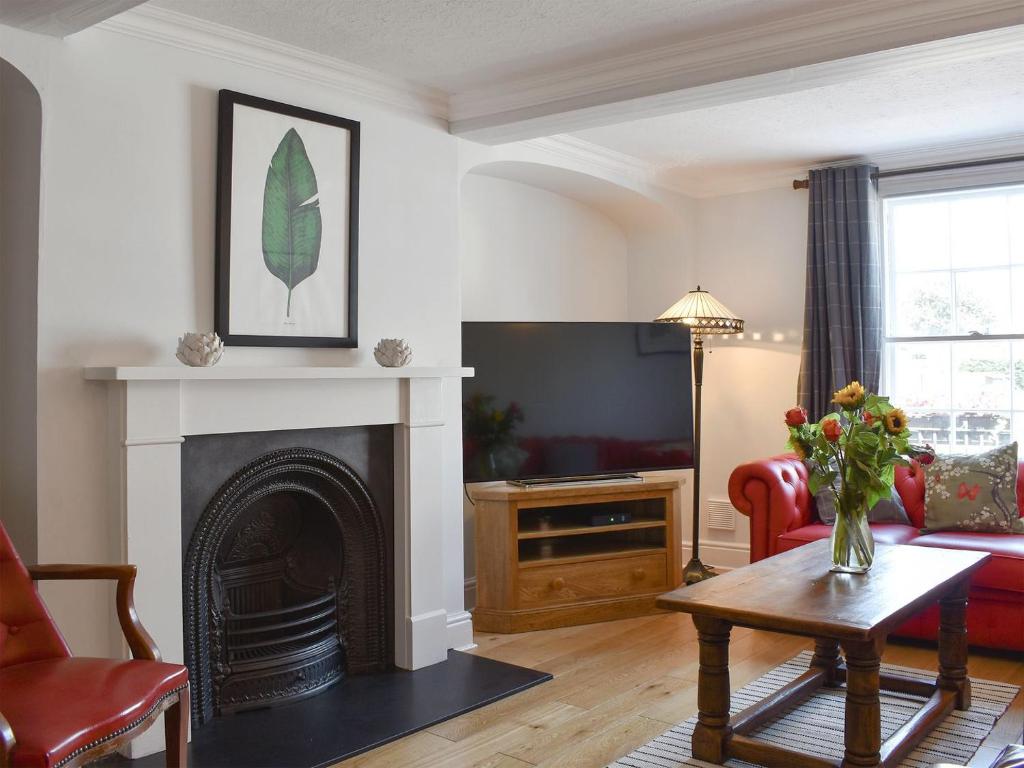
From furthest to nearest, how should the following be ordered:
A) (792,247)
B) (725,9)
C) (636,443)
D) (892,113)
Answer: (792,247)
(636,443)
(892,113)
(725,9)

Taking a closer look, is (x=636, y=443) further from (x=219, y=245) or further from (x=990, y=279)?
(x=219, y=245)

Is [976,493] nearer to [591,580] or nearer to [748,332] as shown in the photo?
[748,332]

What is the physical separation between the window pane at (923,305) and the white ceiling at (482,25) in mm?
2451

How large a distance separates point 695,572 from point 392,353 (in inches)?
95.1

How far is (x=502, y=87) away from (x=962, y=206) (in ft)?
8.76

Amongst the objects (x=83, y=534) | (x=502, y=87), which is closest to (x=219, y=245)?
(x=83, y=534)

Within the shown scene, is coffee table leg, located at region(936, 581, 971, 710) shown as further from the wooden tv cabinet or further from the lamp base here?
the lamp base

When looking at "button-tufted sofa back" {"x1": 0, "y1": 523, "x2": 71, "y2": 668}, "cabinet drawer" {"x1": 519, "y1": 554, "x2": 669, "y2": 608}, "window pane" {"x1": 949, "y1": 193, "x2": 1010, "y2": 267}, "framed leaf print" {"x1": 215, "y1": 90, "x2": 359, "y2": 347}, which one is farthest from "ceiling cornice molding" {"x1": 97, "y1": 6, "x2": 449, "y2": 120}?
"window pane" {"x1": 949, "y1": 193, "x2": 1010, "y2": 267}

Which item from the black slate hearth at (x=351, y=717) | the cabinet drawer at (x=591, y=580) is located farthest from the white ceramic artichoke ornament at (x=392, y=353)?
the cabinet drawer at (x=591, y=580)

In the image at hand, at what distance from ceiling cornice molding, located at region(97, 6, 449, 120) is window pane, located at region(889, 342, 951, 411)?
287 centimetres

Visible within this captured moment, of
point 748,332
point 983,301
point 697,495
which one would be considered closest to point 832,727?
point 697,495

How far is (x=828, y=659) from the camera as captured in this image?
3445 millimetres

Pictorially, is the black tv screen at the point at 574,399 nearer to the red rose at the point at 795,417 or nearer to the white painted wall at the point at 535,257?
the white painted wall at the point at 535,257

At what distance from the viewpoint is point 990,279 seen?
4820 mm
